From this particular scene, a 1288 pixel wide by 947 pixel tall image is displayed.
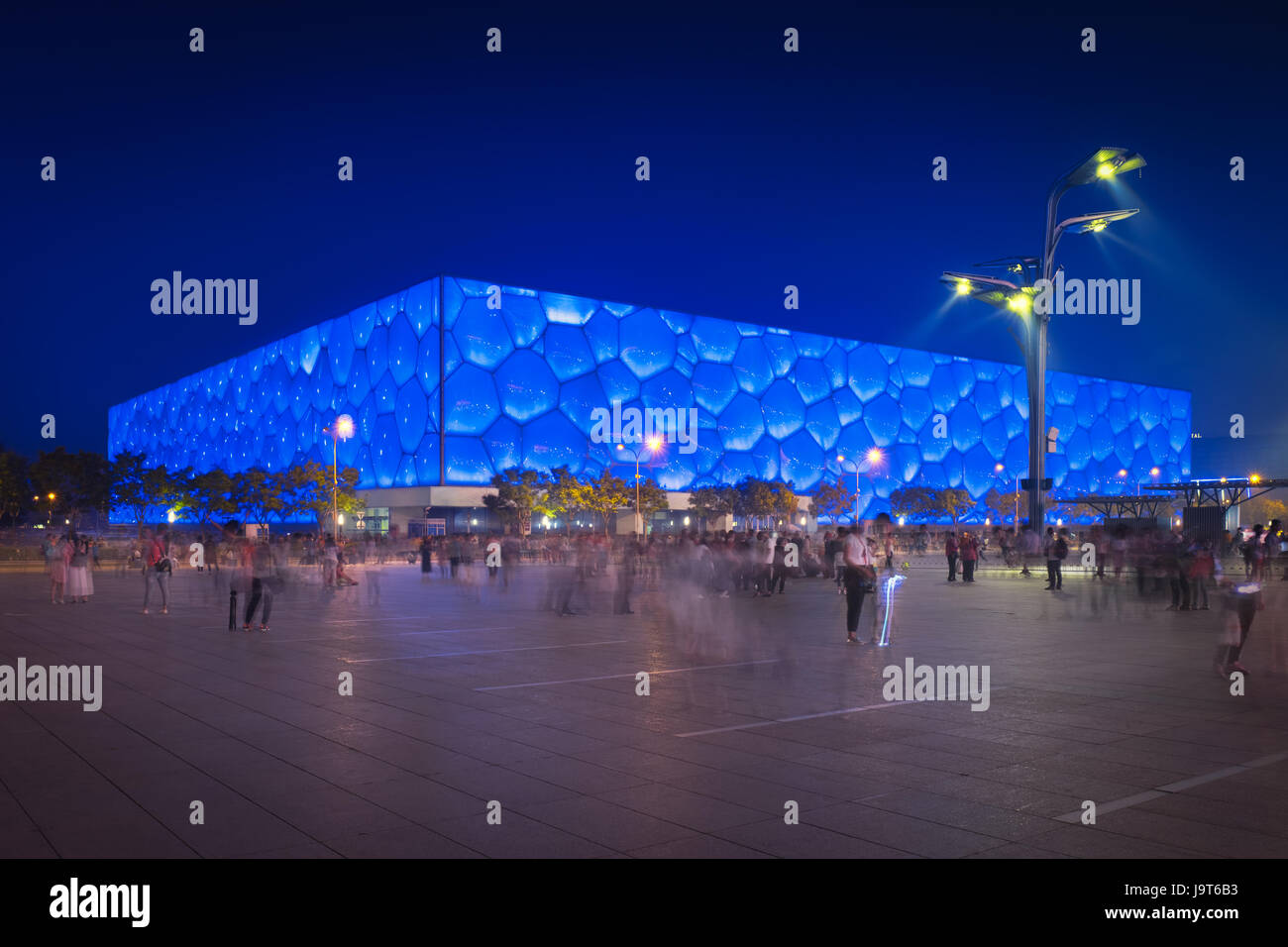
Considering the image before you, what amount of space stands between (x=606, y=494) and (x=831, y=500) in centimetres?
2160

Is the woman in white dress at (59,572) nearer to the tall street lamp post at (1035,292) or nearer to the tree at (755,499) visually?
the tall street lamp post at (1035,292)

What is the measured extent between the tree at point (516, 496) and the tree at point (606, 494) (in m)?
2.61

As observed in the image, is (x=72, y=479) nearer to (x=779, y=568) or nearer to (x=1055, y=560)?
(x=779, y=568)

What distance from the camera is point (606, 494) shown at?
56.7 meters

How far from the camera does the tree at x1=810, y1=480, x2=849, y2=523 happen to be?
7144cm

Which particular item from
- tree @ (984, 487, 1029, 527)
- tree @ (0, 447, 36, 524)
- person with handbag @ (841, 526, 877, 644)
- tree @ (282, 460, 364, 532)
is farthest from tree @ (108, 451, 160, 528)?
person with handbag @ (841, 526, 877, 644)

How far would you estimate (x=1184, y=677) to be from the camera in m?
9.24

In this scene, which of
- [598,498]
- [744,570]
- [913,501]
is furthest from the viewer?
[913,501]

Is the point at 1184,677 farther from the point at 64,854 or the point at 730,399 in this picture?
the point at 730,399

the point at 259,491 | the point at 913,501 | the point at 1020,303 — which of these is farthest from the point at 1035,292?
the point at 913,501

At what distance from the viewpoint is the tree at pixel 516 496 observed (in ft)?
179

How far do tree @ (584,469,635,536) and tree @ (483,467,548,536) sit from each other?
2.61m
